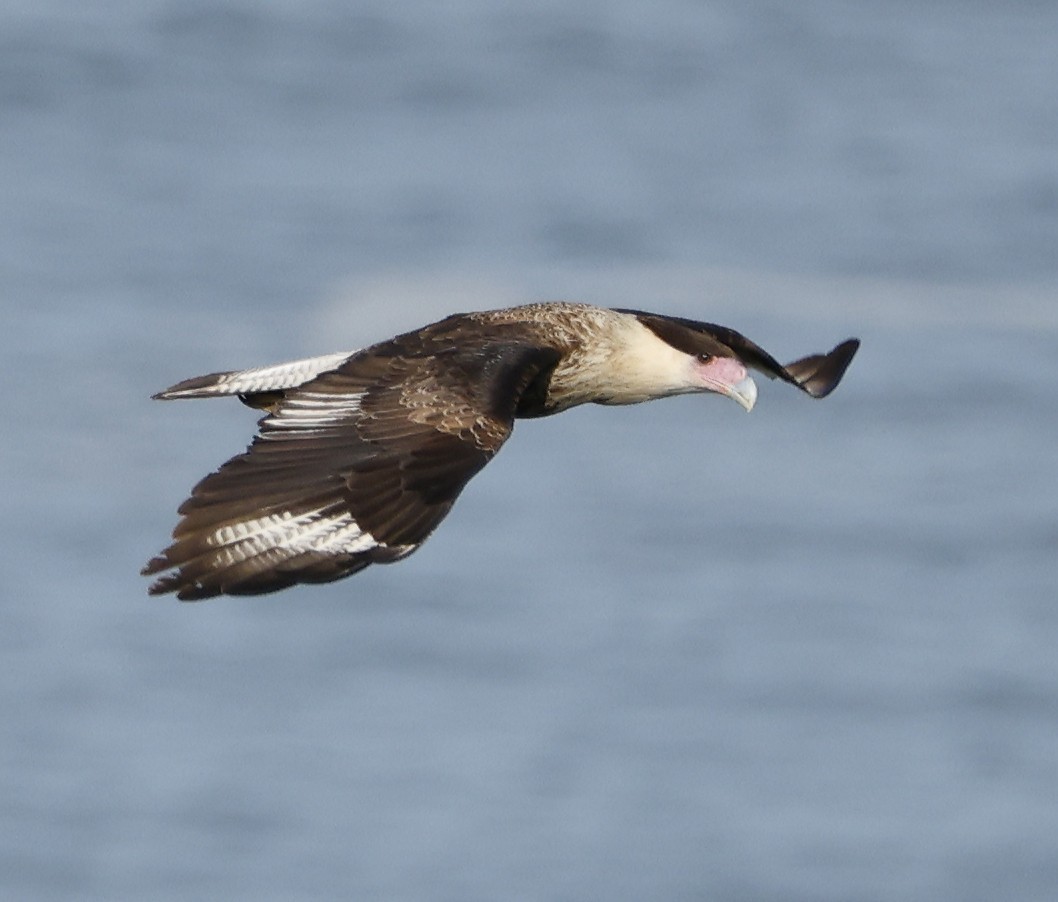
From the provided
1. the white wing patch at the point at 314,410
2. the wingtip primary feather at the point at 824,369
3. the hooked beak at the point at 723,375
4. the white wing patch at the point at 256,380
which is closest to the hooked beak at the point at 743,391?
the hooked beak at the point at 723,375

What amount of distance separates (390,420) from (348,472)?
0.29 m

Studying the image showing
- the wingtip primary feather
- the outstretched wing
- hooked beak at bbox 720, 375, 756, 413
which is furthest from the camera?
the wingtip primary feather

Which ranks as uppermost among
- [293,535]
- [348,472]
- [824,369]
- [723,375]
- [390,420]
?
[824,369]

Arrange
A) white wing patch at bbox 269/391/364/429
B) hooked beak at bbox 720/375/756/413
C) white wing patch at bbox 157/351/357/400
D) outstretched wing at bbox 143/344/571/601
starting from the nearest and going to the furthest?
outstretched wing at bbox 143/344/571/601 → white wing patch at bbox 269/391/364/429 → white wing patch at bbox 157/351/357/400 → hooked beak at bbox 720/375/756/413

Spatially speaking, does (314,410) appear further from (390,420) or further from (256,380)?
(256,380)

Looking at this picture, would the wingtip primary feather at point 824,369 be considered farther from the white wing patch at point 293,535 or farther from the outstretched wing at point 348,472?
the white wing patch at point 293,535

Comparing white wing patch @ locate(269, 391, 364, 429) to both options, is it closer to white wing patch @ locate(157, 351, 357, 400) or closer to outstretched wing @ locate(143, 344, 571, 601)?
outstretched wing @ locate(143, 344, 571, 601)

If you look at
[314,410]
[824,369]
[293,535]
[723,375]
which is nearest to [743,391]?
[723,375]

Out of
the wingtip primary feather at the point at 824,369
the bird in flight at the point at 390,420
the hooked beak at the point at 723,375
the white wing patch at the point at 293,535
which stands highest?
the wingtip primary feather at the point at 824,369

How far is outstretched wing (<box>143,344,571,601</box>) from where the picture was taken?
7.93 metres

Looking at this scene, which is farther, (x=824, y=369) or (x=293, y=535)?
(x=824, y=369)

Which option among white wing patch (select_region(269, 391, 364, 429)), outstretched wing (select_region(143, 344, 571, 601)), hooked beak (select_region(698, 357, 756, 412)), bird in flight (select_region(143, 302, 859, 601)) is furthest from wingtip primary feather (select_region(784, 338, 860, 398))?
white wing patch (select_region(269, 391, 364, 429))

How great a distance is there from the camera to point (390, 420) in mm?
8602

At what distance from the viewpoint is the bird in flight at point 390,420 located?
7.98m
